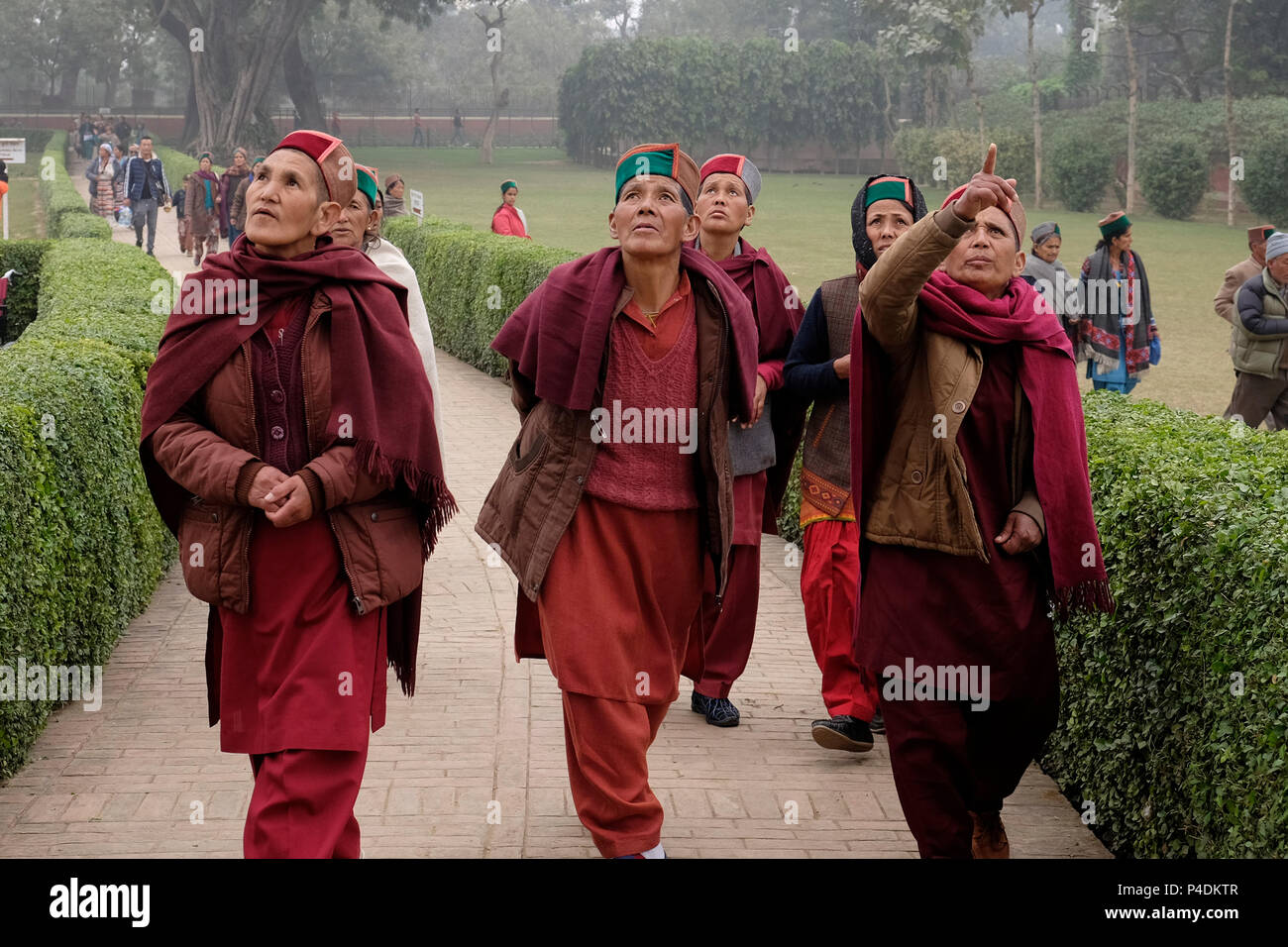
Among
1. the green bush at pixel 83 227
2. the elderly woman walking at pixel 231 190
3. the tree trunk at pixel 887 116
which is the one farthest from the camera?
the tree trunk at pixel 887 116

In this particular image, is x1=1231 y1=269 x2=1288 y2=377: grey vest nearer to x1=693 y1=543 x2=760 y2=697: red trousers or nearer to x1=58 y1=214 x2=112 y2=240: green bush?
x1=693 y1=543 x2=760 y2=697: red trousers

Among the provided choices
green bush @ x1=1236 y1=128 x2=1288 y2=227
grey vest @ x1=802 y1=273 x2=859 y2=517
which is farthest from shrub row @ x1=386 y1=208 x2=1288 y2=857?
green bush @ x1=1236 y1=128 x2=1288 y2=227

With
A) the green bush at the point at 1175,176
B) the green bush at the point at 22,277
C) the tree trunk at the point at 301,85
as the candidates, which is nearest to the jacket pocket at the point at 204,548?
the green bush at the point at 22,277

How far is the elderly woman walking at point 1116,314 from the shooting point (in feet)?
35.3

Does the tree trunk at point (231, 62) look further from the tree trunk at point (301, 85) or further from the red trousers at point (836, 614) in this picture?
the red trousers at point (836, 614)

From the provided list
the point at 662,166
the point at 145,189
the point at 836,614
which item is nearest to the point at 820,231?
the point at 145,189

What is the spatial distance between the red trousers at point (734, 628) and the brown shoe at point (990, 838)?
1.40m

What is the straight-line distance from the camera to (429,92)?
83438 mm

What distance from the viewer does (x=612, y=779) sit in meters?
4.11

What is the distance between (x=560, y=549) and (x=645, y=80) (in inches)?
2434

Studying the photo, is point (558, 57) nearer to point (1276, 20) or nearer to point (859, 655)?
point (1276, 20)

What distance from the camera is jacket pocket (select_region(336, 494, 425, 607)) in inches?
146

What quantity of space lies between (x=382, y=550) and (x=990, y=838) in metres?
1.95
